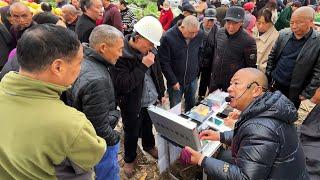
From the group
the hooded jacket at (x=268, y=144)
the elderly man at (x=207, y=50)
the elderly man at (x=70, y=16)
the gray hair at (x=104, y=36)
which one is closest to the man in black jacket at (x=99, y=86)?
the gray hair at (x=104, y=36)

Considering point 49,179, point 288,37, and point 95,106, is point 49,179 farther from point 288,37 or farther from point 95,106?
point 288,37

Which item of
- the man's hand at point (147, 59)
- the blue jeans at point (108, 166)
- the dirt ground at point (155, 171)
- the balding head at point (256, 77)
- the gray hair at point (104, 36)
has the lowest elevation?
the dirt ground at point (155, 171)

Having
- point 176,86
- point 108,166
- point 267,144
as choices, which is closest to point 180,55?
point 176,86

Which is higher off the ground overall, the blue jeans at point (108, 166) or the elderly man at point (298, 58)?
the elderly man at point (298, 58)

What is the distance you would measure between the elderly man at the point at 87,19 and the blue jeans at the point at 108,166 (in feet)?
7.78

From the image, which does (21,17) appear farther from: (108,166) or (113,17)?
(108,166)

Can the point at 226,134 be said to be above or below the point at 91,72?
below

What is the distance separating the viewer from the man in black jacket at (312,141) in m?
2.71

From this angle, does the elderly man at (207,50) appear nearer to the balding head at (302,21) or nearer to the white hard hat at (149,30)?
the balding head at (302,21)

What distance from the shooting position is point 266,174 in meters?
1.96

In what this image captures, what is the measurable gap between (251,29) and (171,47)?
274cm

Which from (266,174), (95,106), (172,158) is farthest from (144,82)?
(266,174)

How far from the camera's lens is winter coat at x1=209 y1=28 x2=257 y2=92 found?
439 cm

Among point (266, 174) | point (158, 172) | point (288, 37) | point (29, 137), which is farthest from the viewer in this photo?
point (288, 37)
